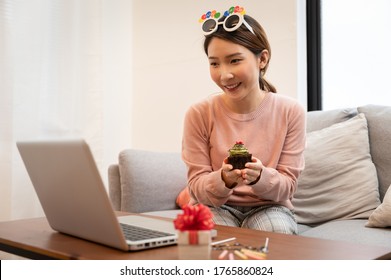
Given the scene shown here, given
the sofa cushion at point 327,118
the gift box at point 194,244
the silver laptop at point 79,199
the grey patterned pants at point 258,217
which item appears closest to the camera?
the gift box at point 194,244

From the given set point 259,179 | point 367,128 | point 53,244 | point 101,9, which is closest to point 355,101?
point 367,128

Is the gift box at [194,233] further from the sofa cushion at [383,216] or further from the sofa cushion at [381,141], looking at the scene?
the sofa cushion at [381,141]

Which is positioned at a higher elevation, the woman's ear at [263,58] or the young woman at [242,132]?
the woman's ear at [263,58]

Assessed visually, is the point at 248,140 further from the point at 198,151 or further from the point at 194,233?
the point at 194,233

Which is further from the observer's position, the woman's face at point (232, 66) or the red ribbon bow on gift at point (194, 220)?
the woman's face at point (232, 66)

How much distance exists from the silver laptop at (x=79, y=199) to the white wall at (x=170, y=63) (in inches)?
72.1

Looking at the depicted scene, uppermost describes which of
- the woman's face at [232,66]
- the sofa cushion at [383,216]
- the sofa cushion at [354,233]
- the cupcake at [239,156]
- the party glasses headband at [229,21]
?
the party glasses headband at [229,21]

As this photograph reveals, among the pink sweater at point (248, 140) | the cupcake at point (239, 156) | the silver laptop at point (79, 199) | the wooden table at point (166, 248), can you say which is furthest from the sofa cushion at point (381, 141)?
the silver laptop at point (79, 199)

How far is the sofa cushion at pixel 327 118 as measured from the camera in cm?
224

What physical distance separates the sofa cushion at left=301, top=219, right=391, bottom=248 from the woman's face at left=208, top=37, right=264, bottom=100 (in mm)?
558

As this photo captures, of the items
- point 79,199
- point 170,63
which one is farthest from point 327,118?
point 79,199

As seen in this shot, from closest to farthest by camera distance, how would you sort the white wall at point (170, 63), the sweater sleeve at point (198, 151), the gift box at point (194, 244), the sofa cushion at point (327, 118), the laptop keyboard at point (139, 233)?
the gift box at point (194, 244) → the laptop keyboard at point (139, 233) → the sweater sleeve at point (198, 151) → the sofa cushion at point (327, 118) → the white wall at point (170, 63)

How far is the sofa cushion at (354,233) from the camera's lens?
1.56m

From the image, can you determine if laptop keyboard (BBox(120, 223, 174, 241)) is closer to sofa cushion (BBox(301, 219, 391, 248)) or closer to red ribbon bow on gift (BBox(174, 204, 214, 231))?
red ribbon bow on gift (BBox(174, 204, 214, 231))
